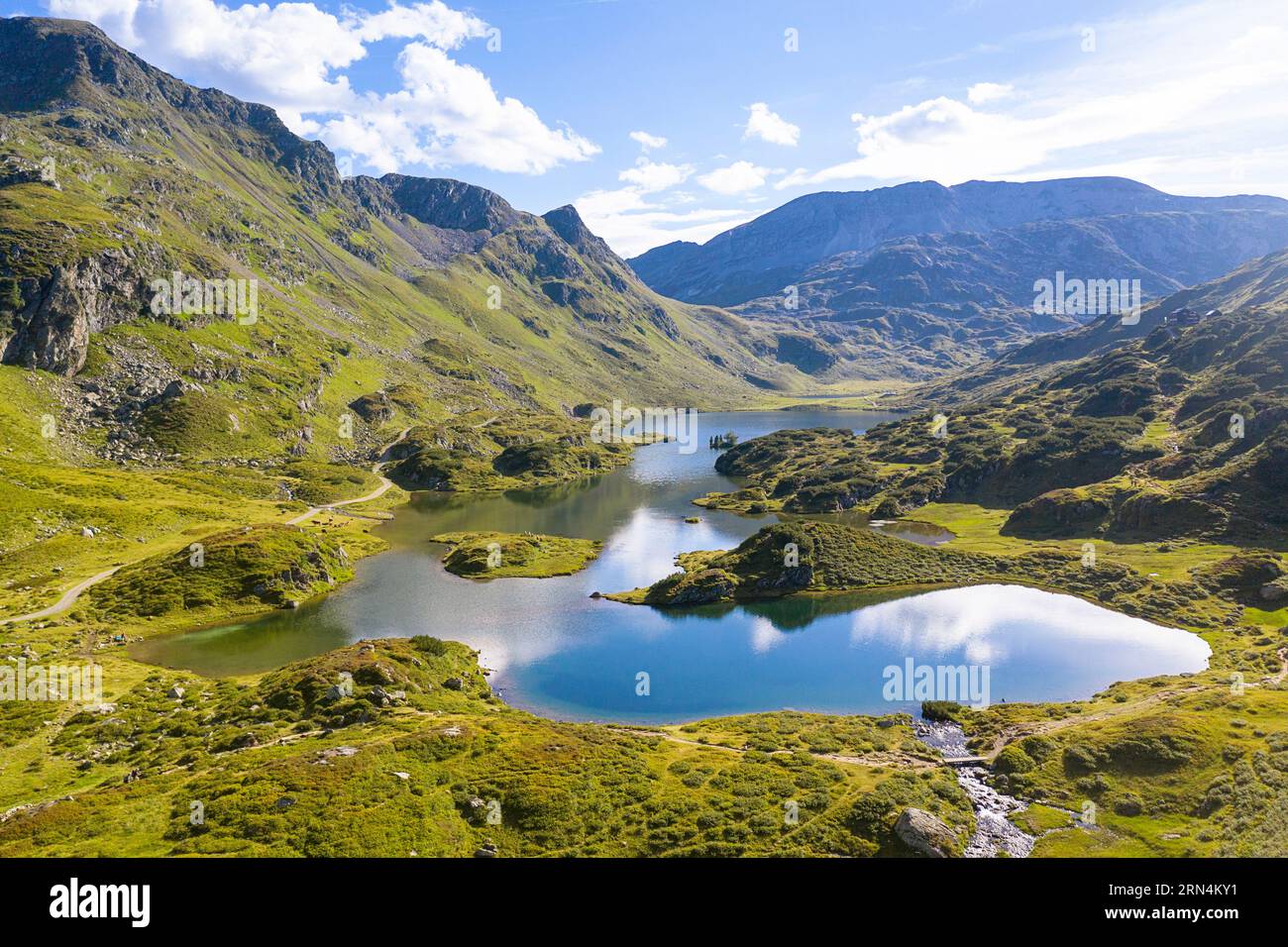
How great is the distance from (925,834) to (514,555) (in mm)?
98969

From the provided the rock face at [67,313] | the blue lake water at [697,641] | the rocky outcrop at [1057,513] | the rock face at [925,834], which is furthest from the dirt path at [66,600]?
the rocky outcrop at [1057,513]

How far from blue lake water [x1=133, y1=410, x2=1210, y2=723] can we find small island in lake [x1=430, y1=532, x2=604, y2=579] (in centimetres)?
338

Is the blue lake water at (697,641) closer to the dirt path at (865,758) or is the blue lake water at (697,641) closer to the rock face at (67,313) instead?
the dirt path at (865,758)

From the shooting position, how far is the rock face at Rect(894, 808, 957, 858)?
41.3 m

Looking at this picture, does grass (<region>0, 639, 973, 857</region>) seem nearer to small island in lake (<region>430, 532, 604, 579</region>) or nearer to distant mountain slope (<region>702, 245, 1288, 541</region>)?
small island in lake (<region>430, 532, 604, 579</region>)

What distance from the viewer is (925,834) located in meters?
42.2

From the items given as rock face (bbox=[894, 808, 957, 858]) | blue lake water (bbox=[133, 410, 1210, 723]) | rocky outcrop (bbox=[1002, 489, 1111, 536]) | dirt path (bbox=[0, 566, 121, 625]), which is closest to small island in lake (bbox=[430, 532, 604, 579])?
blue lake water (bbox=[133, 410, 1210, 723])

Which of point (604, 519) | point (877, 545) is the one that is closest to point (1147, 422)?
point (877, 545)

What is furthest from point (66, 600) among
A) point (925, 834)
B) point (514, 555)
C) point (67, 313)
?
point (67, 313)

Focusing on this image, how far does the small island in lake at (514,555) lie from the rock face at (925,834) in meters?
87.8

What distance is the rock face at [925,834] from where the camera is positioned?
41344mm

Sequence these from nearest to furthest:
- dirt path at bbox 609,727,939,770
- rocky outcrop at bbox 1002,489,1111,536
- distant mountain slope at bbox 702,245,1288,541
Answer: dirt path at bbox 609,727,939,770 → distant mountain slope at bbox 702,245,1288,541 → rocky outcrop at bbox 1002,489,1111,536

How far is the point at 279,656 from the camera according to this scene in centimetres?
8238

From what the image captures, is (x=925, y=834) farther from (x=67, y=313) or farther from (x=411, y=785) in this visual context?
(x=67, y=313)
